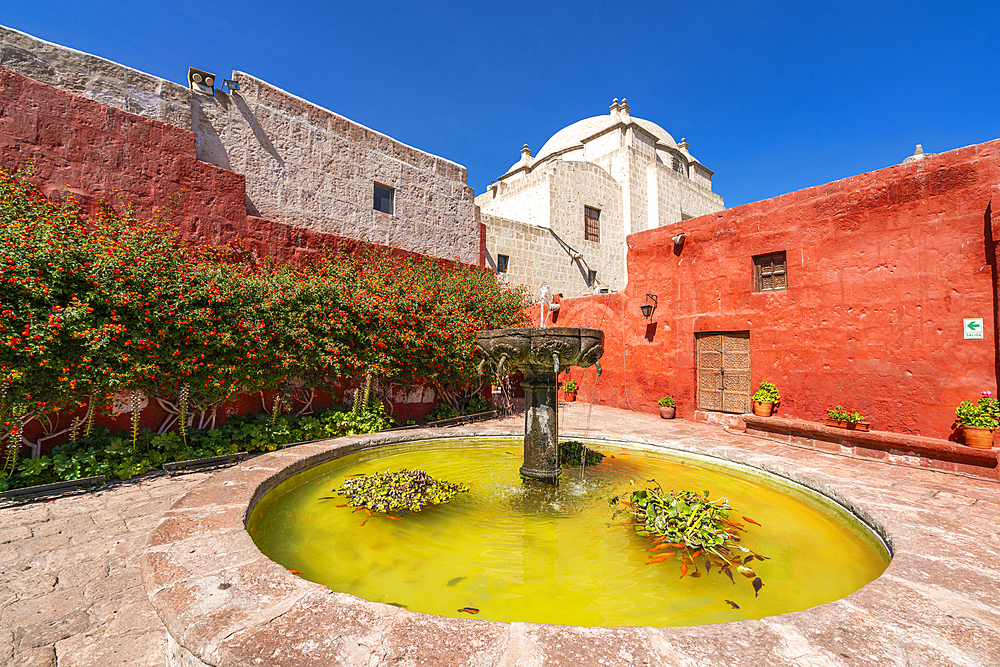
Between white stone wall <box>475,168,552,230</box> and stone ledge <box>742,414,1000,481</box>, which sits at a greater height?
white stone wall <box>475,168,552,230</box>

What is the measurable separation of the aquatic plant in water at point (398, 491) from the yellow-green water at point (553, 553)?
0.42 feet

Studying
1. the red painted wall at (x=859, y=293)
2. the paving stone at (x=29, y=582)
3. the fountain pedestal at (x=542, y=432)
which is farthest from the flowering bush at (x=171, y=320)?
the red painted wall at (x=859, y=293)

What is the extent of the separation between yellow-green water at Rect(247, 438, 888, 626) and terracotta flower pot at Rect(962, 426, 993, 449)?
3263 mm

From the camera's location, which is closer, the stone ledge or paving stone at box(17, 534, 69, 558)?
paving stone at box(17, 534, 69, 558)

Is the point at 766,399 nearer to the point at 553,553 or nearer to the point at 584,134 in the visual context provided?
the point at 553,553

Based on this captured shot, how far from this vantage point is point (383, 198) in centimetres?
1123

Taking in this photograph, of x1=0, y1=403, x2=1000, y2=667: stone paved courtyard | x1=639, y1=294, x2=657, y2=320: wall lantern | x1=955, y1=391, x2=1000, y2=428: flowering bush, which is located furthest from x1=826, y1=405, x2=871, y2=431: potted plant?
x1=639, y1=294, x2=657, y2=320: wall lantern

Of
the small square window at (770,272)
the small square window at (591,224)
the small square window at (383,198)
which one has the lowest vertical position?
the small square window at (770,272)

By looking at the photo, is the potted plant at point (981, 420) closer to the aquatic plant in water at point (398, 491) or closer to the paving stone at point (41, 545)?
the aquatic plant in water at point (398, 491)

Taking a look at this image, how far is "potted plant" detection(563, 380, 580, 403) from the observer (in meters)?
12.6

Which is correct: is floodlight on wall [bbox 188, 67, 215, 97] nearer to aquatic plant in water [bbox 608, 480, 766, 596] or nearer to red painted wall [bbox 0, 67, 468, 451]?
red painted wall [bbox 0, 67, 468, 451]

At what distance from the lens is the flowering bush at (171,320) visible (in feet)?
13.9

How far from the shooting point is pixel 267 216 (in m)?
9.08

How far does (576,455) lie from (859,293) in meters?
5.49
